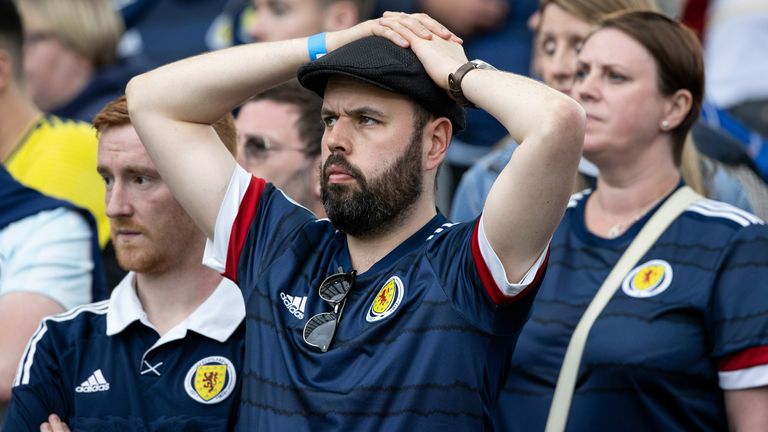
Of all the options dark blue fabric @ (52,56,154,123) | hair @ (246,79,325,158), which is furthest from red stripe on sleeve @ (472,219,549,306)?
dark blue fabric @ (52,56,154,123)

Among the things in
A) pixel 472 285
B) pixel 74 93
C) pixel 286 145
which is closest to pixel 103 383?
pixel 472 285

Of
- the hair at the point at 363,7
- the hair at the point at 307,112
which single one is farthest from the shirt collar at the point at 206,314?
the hair at the point at 363,7

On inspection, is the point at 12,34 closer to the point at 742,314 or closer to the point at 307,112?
the point at 307,112

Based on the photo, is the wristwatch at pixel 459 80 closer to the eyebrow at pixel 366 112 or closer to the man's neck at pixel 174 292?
the eyebrow at pixel 366 112

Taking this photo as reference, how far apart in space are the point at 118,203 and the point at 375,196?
2.99 ft

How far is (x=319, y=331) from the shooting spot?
3.16 m

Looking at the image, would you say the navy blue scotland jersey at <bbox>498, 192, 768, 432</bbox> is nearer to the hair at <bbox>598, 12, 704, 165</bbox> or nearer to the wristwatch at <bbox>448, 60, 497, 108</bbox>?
the hair at <bbox>598, 12, 704, 165</bbox>

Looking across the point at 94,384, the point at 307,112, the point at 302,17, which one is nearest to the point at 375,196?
the point at 94,384

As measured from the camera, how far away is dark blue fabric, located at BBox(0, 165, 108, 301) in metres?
4.52

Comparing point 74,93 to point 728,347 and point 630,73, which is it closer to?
point 630,73

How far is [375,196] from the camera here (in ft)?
10.5

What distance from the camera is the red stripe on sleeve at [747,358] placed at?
3.71m

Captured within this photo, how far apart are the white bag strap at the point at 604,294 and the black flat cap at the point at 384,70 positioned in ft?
3.14

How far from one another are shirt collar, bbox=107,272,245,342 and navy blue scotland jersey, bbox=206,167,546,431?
0.25 metres
